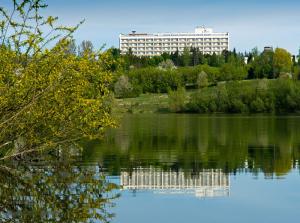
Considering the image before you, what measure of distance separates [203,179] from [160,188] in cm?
303

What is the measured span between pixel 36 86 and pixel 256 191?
9099 mm

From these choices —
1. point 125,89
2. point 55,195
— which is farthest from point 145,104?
point 55,195

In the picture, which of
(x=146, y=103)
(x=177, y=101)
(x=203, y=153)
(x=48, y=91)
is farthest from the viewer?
(x=146, y=103)

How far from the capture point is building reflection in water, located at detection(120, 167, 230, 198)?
2547cm

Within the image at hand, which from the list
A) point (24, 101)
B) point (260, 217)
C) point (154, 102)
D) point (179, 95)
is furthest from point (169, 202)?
point (154, 102)

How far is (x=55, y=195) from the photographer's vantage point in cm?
2328

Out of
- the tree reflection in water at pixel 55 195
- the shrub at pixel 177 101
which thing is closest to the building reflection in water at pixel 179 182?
the tree reflection in water at pixel 55 195

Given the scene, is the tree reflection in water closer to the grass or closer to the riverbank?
the riverbank

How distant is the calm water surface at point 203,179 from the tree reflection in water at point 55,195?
70 centimetres

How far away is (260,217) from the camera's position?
20.2m

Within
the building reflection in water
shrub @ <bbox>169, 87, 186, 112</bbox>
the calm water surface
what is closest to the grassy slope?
shrub @ <bbox>169, 87, 186, 112</bbox>

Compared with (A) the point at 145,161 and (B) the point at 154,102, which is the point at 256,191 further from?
(B) the point at 154,102

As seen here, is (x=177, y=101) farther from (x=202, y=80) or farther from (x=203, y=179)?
(x=203, y=179)

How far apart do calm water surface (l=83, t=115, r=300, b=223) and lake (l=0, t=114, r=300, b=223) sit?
0.03 m
